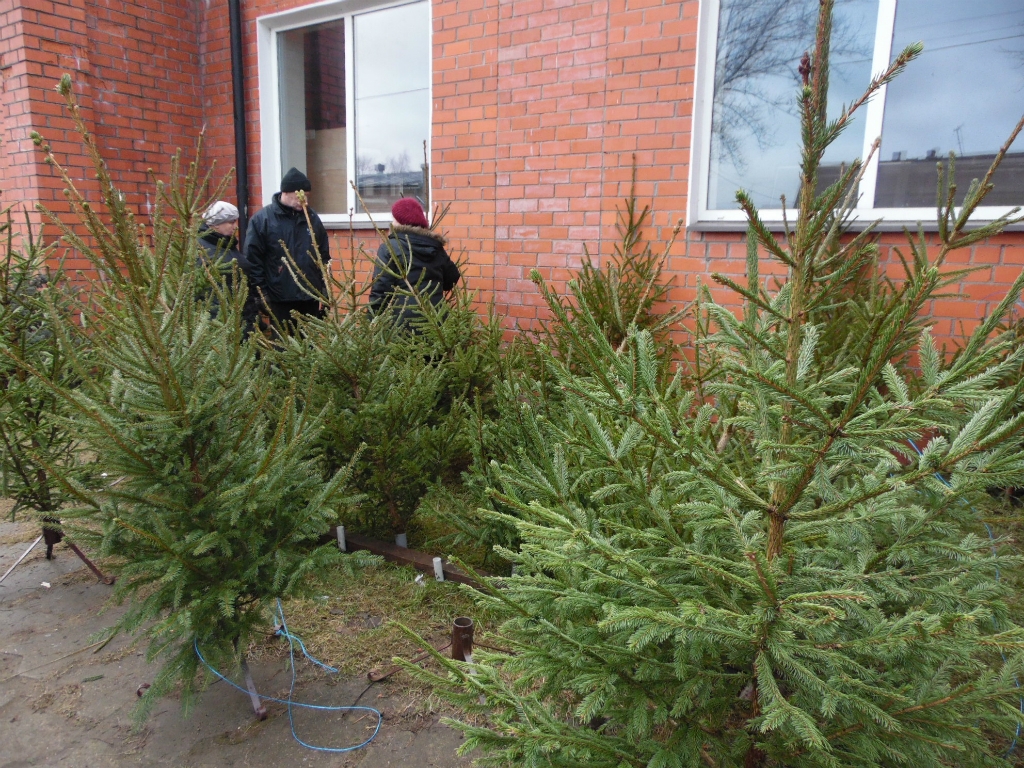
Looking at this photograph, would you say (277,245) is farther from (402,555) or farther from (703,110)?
(703,110)

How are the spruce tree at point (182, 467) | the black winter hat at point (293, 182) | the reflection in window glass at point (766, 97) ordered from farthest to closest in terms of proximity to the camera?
the black winter hat at point (293, 182)
the reflection in window glass at point (766, 97)
the spruce tree at point (182, 467)

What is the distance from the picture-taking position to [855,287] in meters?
3.95

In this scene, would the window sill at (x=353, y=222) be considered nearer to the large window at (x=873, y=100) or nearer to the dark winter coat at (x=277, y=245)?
the dark winter coat at (x=277, y=245)

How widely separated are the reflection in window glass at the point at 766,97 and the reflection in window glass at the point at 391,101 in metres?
2.83

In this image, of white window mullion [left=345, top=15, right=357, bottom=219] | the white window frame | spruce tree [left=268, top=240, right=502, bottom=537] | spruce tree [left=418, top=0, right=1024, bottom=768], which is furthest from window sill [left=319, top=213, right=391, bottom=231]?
spruce tree [left=418, top=0, right=1024, bottom=768]

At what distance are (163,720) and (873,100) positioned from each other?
5124mm

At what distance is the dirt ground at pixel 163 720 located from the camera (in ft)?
7.76

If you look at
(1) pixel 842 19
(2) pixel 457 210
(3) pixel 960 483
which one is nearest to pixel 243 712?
(3) pixel 960 483

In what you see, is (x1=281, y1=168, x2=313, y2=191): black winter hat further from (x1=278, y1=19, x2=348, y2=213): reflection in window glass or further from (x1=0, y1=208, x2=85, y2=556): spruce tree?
(x1=0, y1=208, x2=85, y2=556): spruce tree

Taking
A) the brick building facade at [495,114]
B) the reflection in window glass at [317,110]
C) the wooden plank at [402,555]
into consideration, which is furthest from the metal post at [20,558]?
the reflection in window glass at [317,110]

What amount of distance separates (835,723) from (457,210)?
5.03 m

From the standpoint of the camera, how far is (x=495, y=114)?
18.0ft

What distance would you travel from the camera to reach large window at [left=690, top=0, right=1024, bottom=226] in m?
3.97

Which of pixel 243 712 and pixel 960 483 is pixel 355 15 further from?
pixel 960 483
